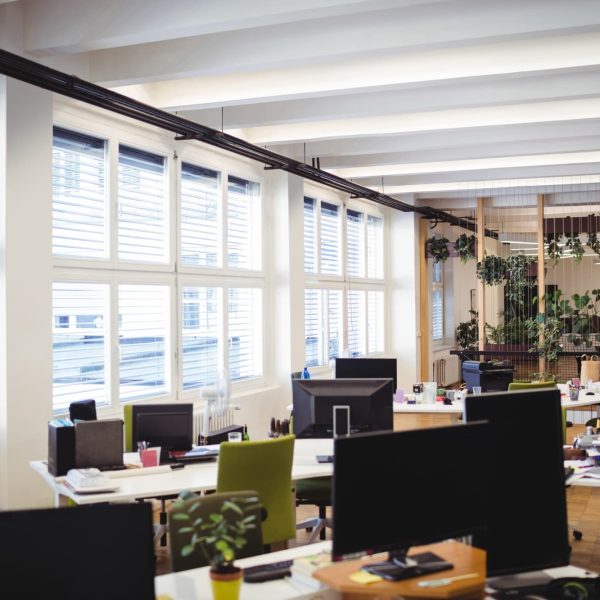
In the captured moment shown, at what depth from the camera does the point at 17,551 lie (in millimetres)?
2145

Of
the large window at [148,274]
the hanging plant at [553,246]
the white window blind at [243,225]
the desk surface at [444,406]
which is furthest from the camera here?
the hanging plant at [553,246]

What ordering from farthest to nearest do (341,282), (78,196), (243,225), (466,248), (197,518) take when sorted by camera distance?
(466,248)
(341,282)
(243,225)
(78,196)
(197,518)

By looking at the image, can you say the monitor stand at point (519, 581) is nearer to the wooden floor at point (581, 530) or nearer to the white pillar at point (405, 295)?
the wooden floor at point (581, 530)

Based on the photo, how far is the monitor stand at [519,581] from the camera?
10.2 feet

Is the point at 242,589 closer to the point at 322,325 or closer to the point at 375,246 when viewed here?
the point at 322,325

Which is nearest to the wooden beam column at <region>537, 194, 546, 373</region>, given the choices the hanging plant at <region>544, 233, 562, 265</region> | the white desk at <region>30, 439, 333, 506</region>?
the hanging plant at <region>544, 233, 562, 265</region>

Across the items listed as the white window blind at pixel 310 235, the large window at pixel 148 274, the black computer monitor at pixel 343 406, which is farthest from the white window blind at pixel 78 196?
the white window blind at pixel 310 235

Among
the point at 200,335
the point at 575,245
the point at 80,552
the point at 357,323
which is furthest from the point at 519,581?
the point at 575,245

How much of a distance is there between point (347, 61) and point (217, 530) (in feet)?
16.8

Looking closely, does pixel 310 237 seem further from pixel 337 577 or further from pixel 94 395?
pixel 337 577

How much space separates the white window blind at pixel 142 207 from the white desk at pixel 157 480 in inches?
117

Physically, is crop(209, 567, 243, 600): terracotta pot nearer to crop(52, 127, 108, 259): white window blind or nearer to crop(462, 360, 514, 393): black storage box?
crop(52, 127, 108, 259): white window blind

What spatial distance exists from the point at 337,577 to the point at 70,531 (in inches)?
42.8

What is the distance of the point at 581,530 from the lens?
21.6 ft
